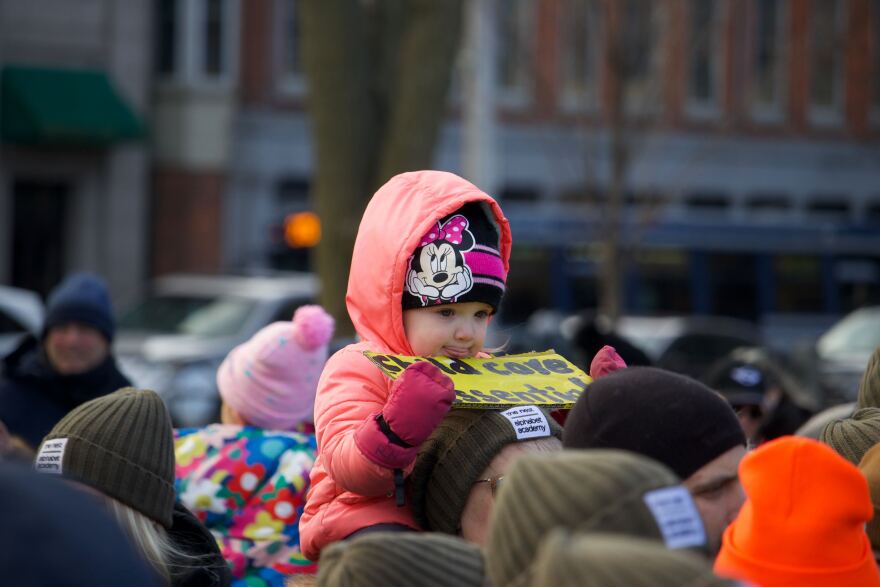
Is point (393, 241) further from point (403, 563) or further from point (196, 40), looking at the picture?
point (196, 40)

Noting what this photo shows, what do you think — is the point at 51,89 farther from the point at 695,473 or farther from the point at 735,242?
the point at 695,473

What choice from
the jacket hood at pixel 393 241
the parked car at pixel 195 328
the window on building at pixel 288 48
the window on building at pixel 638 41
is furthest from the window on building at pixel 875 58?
the jacket hood at pixel 393 241

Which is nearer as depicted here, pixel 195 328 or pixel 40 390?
pixel 40 390

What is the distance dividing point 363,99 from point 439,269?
5794 mm

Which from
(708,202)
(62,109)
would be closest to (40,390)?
(62,109)

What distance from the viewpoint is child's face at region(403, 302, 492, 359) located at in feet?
9.99

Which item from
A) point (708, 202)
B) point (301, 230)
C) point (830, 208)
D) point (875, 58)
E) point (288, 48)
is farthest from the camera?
point (830, 208)

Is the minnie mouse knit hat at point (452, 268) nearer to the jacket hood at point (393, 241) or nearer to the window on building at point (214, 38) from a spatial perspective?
the jacket hood at point (393, 241)

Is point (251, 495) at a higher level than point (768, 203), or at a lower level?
higher

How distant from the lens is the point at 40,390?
5.56 m

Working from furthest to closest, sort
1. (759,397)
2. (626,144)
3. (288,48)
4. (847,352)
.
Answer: (288,48), (626,144), (847,352), (759,397)

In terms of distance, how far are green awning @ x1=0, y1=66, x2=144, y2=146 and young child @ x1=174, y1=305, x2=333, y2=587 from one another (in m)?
19.4

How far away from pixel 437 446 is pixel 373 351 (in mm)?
305

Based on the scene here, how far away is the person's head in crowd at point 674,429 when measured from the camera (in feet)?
7.48
